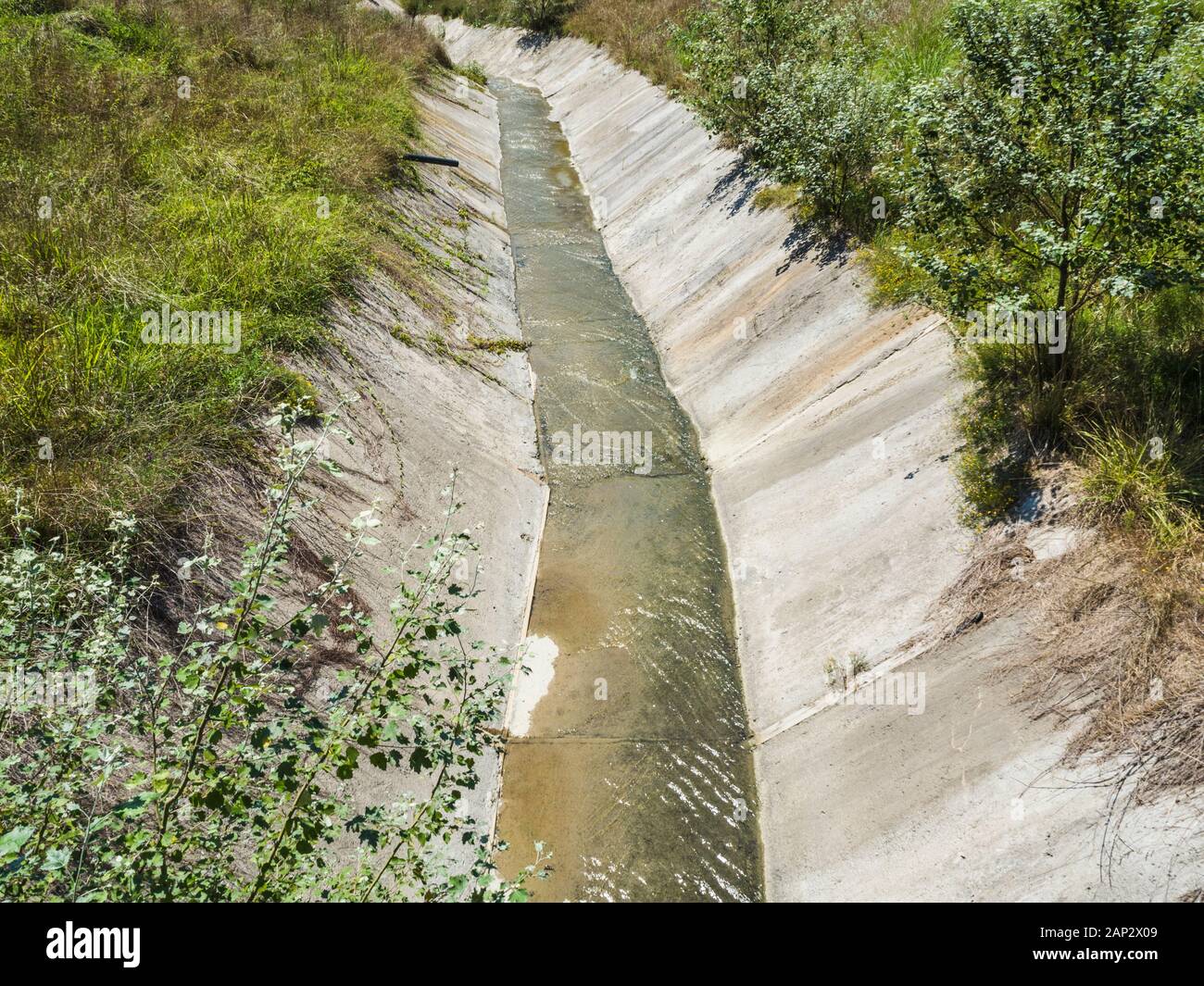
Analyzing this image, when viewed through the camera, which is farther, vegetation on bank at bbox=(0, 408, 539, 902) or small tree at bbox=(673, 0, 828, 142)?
small tree at bbox=(673, 0, 828, 142)

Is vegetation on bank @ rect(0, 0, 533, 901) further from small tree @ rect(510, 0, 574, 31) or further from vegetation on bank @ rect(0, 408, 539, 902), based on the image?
small tree @ rect(510, 0, 574, 31)

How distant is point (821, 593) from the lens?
904cm

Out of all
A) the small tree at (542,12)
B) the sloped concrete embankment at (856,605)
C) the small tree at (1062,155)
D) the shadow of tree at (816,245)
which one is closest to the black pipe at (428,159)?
the sloped concrete embankment at (856,605)

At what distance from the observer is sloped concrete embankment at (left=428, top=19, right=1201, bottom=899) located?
6.04 metres

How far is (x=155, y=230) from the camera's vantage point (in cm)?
1019

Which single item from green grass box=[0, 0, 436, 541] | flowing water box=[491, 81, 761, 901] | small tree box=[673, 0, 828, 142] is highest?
small tree box=[673, 0, 828, 142]

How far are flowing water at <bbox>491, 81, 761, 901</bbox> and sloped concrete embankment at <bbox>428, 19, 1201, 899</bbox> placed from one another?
0.39m

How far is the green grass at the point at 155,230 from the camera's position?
6934mm

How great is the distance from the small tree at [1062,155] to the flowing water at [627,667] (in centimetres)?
485

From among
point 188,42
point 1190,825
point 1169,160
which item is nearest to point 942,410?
point 1169,160

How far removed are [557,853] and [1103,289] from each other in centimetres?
760

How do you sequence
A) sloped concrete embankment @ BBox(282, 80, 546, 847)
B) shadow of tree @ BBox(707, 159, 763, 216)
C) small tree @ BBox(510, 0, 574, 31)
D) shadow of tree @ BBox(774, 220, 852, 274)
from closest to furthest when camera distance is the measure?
1. sloped concrete embankment @ BBox(282, 80, 546, 847)
2. shadow of tree @ BBox(774, 220, 852, 274)
3. shadow of tree @ BBox(707, 159, 763, 216)
4. small tree @ BBox(510, 0, 574, 31)

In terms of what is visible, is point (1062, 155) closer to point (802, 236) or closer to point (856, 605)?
point (856, 605)

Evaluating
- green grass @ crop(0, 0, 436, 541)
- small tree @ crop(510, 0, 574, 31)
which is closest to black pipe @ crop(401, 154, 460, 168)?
green grass @ crop(0, 0, 436, 541)
